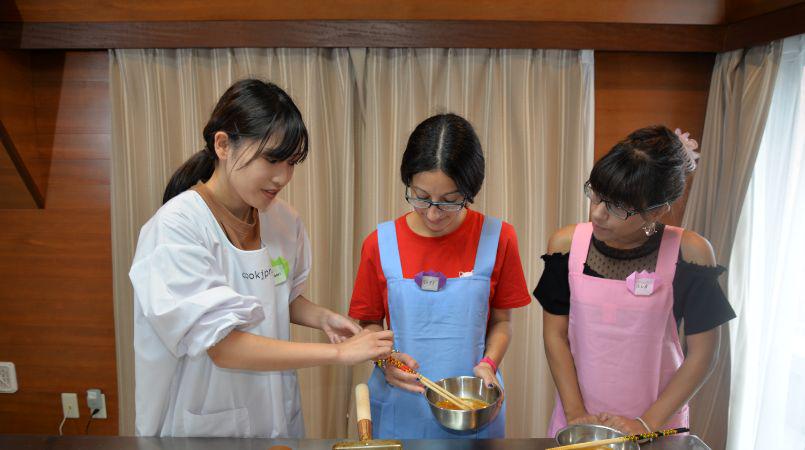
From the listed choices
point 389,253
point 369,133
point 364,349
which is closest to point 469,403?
point 364,349

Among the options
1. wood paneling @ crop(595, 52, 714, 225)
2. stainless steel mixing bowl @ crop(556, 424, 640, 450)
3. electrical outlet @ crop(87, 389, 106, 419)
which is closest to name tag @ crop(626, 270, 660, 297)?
stainless steel mixing bowl @ crop(556, 424, 640, 450)

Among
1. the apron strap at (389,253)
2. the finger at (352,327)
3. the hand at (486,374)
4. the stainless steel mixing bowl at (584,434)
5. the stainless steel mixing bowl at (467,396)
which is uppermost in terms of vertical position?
the apron strap at (389,253)

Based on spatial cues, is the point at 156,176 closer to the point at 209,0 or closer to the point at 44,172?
the point at 44,172

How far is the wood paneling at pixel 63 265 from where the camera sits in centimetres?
267

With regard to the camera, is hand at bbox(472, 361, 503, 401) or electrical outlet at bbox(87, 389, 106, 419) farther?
electrical outlet at bbox(87, 389, 106, 419)

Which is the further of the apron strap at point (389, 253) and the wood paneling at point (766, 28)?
the wood paneling at point (766, 28)

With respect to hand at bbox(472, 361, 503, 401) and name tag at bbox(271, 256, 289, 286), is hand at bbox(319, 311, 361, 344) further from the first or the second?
hand at bbox(472, 361, 503, 401)

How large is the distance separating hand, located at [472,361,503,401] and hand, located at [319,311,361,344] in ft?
1.15

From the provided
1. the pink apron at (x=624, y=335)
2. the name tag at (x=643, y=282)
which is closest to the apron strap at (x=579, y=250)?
the pink apron at (x=624, y=335)

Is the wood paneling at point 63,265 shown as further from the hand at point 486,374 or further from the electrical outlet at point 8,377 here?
the hand at point 486,374

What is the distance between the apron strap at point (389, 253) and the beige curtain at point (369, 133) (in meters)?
0.97

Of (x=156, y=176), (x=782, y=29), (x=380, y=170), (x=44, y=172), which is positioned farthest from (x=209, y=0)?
(x=782, y=29)

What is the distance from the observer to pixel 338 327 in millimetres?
1623

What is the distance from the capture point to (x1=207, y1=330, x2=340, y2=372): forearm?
1.23 meters
